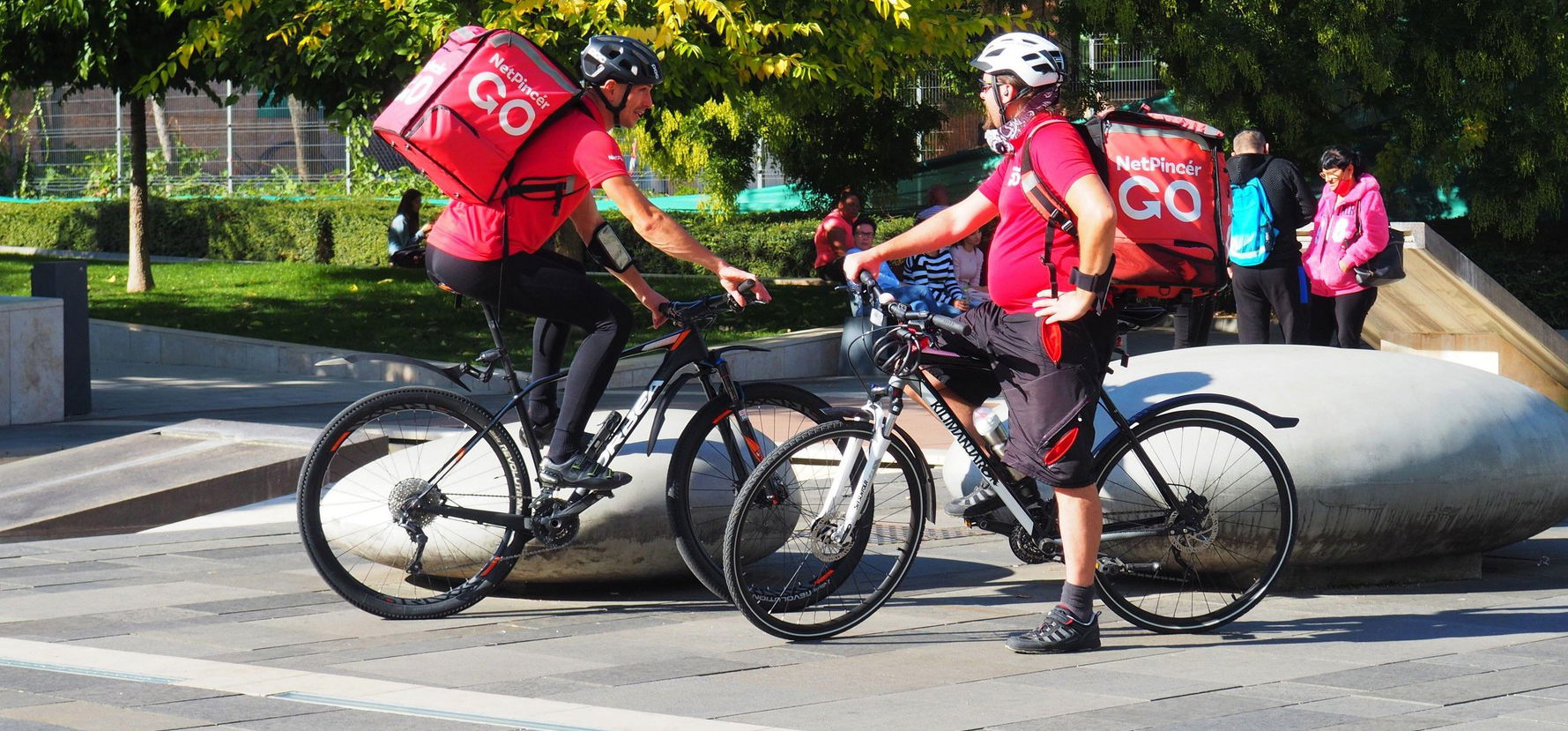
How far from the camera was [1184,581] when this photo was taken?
229 inches

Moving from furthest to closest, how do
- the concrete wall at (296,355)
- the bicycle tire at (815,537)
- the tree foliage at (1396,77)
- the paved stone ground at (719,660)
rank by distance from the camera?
the tree foliage at (1396,77) → the concrete wall at (296,355) → the bicycle tire at (815,537) → the paved stone ground at (719,660)

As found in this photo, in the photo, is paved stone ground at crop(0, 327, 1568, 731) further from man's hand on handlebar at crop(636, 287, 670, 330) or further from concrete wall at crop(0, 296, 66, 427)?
concrete wall at crop(0, 296, 66, 427)

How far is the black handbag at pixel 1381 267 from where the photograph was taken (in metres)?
10.2

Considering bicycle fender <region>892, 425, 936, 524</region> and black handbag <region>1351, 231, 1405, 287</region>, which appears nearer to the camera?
bicycle fender <region>892, 425, 936, 524</region>

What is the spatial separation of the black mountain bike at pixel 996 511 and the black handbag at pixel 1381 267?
188 inches

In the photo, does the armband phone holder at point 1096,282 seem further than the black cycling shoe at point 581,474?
No

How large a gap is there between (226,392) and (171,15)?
5.17m

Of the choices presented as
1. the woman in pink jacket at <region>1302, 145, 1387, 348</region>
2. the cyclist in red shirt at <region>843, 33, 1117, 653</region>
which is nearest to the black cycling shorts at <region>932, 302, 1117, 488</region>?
the cyclist in red shirt at <region>843, 33, 1117, 653</region>

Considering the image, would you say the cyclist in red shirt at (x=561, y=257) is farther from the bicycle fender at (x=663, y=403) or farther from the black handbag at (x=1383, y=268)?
the black handbag at (x=1383, y=268)

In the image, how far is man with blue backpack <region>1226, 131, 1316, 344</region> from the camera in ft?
33.0

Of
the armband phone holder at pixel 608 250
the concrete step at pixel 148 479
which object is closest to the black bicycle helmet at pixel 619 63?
the armband phone holder at pixel 608 250

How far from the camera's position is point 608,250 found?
5.70m

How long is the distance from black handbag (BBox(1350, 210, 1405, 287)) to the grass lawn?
7485 mm

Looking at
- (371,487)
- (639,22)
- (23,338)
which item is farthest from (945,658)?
(639,22)
